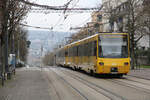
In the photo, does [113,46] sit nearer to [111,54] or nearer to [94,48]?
[111,54]

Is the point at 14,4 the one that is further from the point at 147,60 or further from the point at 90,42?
the point at 147,60

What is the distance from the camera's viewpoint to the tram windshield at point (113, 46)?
66.1 feet

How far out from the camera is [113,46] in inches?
799

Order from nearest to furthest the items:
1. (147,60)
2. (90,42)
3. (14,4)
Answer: (14,4)
(90,42)
(147,60)

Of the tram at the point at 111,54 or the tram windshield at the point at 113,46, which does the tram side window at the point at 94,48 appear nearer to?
the tram at the point at 111,54

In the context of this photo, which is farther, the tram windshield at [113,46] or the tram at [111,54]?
the tram windshield at [113,46]

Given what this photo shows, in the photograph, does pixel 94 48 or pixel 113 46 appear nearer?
pixel 113 46

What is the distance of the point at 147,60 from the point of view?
4791 centimetres

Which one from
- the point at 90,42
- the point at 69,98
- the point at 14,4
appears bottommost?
the point at 69,98

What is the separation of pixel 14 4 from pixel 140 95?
11.0 metres

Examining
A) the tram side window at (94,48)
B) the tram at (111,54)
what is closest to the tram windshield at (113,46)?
the tram at (111,54)

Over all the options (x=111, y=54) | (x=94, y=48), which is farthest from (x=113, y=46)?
(x=94, y=48)

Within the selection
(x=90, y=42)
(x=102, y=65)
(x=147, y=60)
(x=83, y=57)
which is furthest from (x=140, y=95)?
(x=147, y=60)

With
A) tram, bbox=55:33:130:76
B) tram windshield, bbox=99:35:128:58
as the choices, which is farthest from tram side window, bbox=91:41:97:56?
tram windshield, bbox=99:35:128:58
